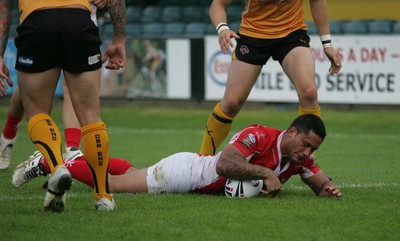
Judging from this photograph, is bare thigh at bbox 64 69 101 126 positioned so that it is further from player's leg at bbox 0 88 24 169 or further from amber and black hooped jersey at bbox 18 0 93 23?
player's leg at bbox 0 88 24 169

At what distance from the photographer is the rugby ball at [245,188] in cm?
695

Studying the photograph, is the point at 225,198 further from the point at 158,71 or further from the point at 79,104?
the point at 158,71

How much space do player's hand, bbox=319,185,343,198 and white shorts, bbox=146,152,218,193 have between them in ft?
2.72

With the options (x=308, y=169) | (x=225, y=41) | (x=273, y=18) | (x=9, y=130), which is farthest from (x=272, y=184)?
(x=9, y=130)

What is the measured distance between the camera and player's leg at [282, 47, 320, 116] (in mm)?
7668

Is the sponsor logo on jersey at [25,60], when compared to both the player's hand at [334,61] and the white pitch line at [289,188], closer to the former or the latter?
the white pitch line at [289,188]

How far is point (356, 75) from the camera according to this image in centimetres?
1577

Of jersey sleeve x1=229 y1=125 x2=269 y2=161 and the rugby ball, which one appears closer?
jersey sleeve x1=229 y1=125 x2=269 y2=161

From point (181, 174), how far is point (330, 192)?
3.77ft

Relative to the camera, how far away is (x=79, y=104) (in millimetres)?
6211

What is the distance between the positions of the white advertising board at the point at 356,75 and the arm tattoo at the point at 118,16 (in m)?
9.42

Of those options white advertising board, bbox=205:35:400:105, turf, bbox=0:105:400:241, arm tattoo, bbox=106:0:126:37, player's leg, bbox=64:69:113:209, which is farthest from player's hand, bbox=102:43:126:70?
white advertising board, bbox=205:35:400:105

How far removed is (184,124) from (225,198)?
8.61 metres

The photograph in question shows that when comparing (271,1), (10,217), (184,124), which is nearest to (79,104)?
(10,217)
